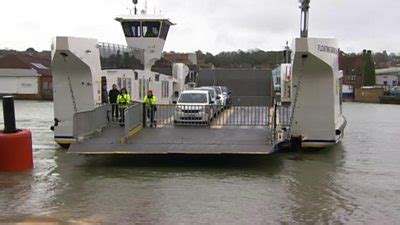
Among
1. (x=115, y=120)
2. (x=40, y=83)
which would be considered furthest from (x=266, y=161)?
(x=40, y=83)

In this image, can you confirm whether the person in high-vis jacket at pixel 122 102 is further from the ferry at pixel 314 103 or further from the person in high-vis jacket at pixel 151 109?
the ferry at pixel 314 103

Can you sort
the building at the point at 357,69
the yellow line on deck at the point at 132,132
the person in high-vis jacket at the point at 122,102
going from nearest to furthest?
the yellow line on deck at the point at 132,132 < the person in high-vis jacket at the point at 122,102 < the building at the point at 357,69

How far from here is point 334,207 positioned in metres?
10.7

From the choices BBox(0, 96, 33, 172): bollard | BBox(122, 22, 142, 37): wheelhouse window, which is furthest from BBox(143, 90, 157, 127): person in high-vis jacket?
BBox(122, 22, 142, 37): wheelhouse window

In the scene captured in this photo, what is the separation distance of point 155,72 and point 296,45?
14.6 meters

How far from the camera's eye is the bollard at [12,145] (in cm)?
1362

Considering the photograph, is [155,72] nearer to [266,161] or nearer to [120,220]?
[266,161]

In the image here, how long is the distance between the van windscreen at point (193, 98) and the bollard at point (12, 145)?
729 centimetres

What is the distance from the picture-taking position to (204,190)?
12062 millimetres

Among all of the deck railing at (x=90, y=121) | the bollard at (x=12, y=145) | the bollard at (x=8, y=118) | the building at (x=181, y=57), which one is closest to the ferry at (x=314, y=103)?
the deck railing at (x=90, y=121)

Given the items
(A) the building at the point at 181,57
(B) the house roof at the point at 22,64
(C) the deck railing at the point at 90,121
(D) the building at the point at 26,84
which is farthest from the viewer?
(B) the house roof at the point at 22,64

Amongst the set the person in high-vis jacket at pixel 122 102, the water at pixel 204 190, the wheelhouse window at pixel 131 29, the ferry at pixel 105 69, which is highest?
the wheelhouse window at pixel 131 29

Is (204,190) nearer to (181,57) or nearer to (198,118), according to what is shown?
(198,118)

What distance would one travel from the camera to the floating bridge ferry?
15102mm
